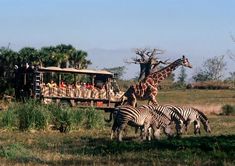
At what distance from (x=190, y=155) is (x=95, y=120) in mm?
13111

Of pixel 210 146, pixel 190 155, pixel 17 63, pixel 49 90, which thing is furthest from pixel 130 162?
pixel 17 63

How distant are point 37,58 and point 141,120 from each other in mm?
32104

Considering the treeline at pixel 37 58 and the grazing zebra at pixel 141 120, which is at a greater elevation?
the treeline at pixel 37 58

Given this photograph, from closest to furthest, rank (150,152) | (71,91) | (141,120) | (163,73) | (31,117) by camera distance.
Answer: (150,152) → (141,120) → (31,117) → (163,73) → (71,91)

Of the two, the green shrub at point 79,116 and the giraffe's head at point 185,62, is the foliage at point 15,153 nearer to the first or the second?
the green shrub at point 79,116

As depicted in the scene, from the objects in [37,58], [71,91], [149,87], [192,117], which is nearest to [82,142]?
[192,117]

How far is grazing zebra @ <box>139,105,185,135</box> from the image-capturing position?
21.7 metres

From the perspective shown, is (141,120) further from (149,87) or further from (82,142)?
(149,87)

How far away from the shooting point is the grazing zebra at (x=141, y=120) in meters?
20.6

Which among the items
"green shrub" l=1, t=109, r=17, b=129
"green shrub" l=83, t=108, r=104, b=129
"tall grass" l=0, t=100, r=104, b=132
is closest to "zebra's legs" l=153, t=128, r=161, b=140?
"tall grass" l=0, t=100, r=104, b=132

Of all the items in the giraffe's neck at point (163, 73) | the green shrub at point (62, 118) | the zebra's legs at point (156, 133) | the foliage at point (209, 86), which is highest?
the foliage at point (209, 86)

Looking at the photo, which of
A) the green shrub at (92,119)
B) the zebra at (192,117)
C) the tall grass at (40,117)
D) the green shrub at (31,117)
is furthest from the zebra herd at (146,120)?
the green shrub at (92,119)

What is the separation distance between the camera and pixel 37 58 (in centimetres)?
5175

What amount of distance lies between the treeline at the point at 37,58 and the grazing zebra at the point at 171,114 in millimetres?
25311
